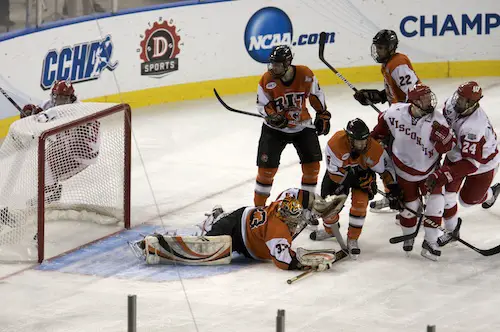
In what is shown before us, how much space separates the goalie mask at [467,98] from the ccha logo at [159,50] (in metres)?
4.30

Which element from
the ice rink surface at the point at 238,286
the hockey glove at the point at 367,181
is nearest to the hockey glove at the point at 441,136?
the hockey glove at the point at 367,181

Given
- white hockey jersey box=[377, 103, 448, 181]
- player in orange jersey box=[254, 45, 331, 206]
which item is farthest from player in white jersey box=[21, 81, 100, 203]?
white hockey jersey box=[377, 103, 448, 181]

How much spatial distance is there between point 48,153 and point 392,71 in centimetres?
223

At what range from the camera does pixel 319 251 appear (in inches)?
300

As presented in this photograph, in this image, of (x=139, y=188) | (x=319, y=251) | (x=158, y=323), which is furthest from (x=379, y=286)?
(x=139, y=188)

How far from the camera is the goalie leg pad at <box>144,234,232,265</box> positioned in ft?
24.4

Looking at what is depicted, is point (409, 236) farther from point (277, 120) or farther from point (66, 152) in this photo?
point (66, 152)

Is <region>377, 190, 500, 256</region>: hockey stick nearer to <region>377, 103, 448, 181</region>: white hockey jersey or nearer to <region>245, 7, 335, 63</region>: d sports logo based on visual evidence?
<region>377, 103, 448, 181</region>: white hockey jersey

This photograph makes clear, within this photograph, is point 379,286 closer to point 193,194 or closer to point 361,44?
point 193,194

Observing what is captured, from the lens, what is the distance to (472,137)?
7.53 metres

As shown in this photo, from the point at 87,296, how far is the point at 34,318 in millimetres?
413

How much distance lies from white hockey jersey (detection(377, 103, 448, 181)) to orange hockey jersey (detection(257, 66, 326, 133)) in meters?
0.59

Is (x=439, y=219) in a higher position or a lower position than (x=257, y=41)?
lower

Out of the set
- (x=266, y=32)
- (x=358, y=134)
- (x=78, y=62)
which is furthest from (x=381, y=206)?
(x=266, y=32)
